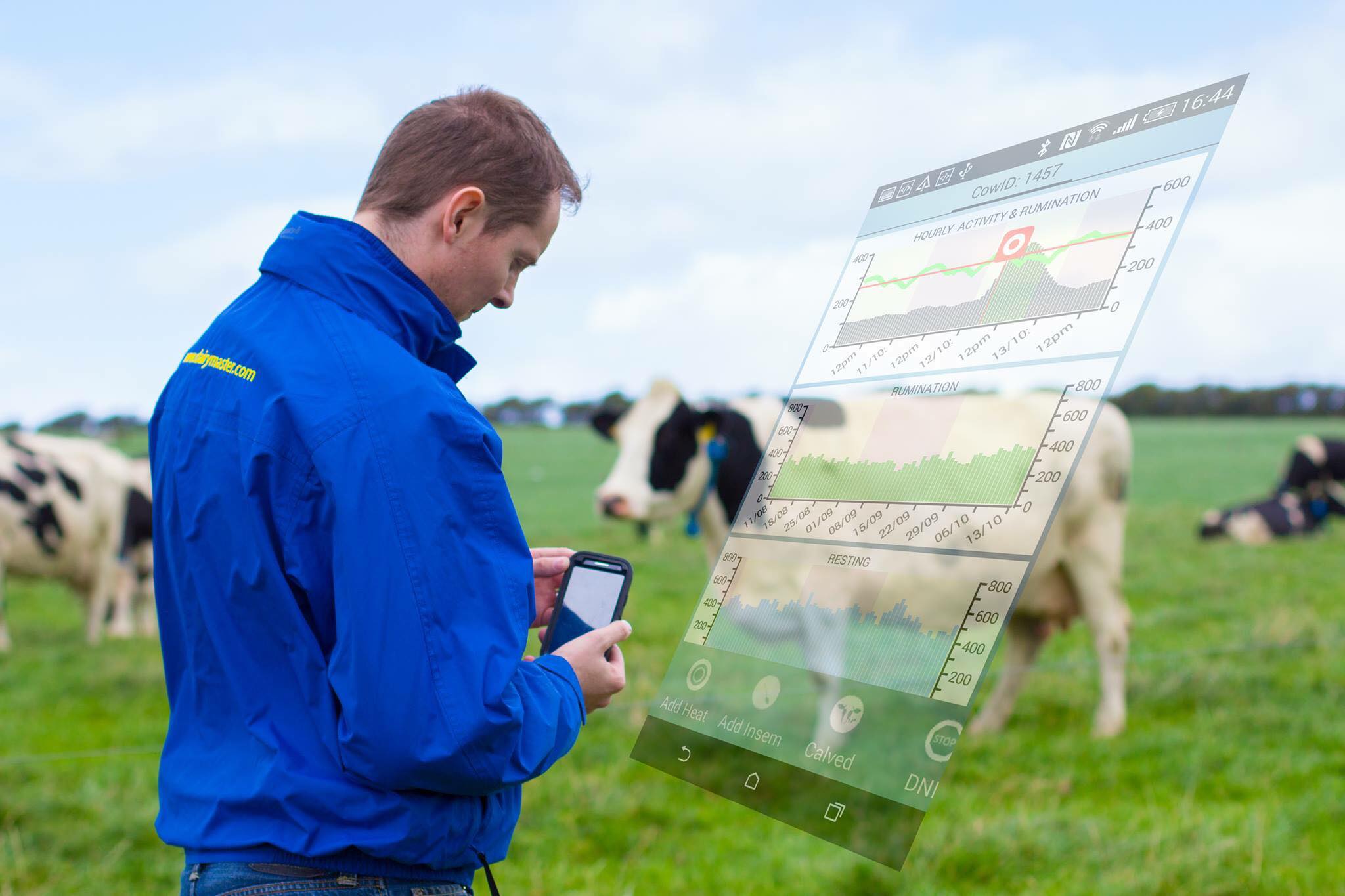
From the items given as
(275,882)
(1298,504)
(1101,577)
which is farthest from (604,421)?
(1298,504)

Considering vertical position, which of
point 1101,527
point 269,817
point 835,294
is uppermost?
point 1101,527

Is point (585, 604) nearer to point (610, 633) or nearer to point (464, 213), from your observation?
point (610, 633)

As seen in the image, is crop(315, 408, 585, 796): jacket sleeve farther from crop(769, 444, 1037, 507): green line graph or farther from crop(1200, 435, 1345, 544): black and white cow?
crop(1200, 435, 1345, 544): black and white cow

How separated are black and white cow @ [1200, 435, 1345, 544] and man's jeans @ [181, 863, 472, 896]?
14751 mm

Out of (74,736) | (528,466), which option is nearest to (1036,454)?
(74,736)

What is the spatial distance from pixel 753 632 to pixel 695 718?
18 cm

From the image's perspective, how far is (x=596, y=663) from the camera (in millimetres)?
Answer: 1570

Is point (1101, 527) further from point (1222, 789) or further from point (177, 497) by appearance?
point (177, 497)

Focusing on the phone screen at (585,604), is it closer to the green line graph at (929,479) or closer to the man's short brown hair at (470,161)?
the green line graph at (929,479)

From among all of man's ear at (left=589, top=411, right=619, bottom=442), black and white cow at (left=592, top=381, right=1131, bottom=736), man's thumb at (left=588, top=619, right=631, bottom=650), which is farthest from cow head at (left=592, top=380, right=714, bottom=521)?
man's thumb at (left=588, top=619, right=631, bottom=650)

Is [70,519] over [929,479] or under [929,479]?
under

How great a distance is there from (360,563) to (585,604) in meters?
0.59

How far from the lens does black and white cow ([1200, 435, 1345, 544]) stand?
1464 centimetres

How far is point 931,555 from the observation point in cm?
164
